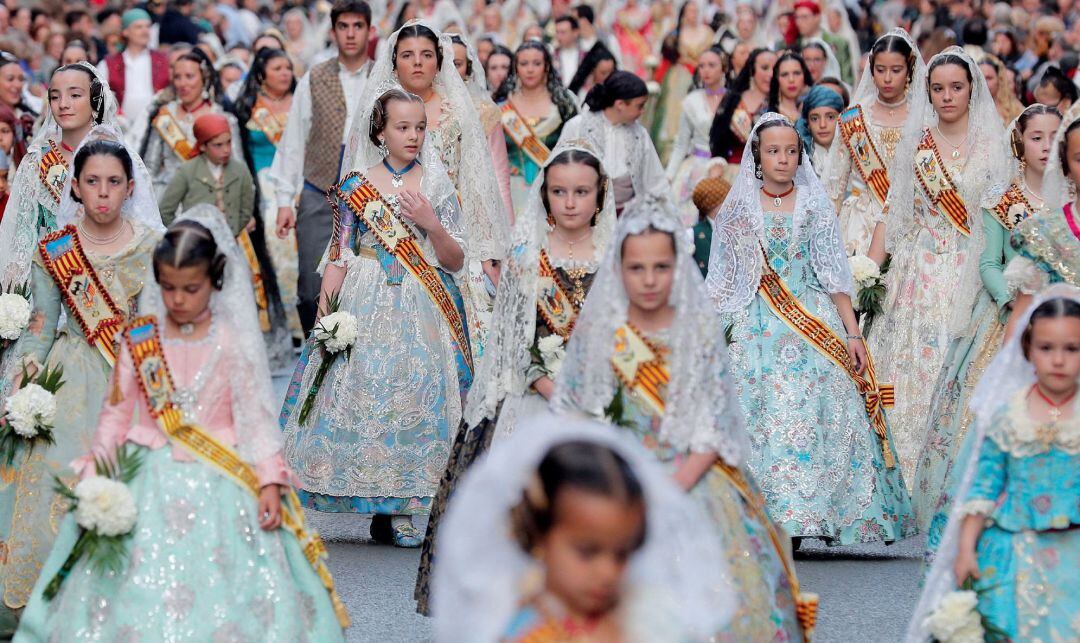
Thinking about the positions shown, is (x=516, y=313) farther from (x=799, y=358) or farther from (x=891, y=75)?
(x=891, y=75)

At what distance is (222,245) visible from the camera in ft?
19.9

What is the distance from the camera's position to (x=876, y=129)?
10.5 meters

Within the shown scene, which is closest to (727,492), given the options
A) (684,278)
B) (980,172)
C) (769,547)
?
(769,547)

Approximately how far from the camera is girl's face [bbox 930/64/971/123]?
31.3 feet

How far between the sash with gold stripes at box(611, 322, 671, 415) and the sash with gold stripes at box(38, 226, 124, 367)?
2.30 meters

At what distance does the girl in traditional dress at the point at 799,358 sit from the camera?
26.9ft

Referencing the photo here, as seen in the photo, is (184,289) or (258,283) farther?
(258,283)

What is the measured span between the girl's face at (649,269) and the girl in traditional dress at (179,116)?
7.87 m

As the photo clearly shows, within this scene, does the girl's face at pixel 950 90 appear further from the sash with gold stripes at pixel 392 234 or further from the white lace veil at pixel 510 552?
the white lace veil at pixel 510 552

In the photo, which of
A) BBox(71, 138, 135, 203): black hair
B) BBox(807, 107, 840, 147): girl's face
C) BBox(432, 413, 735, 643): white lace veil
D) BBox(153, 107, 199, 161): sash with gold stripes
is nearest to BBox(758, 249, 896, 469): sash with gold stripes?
BBox(71, 138, 135, 203): black hair

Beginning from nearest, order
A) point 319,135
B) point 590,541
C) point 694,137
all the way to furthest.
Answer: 1. point 590,541
2. point 319,135
3. point 694,137

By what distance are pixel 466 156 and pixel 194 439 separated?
11.4 feet

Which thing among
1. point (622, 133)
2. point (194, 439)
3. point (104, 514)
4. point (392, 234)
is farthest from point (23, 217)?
point (622, 133)

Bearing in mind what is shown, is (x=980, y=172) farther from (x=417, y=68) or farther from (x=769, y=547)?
(x=769, y=547)
